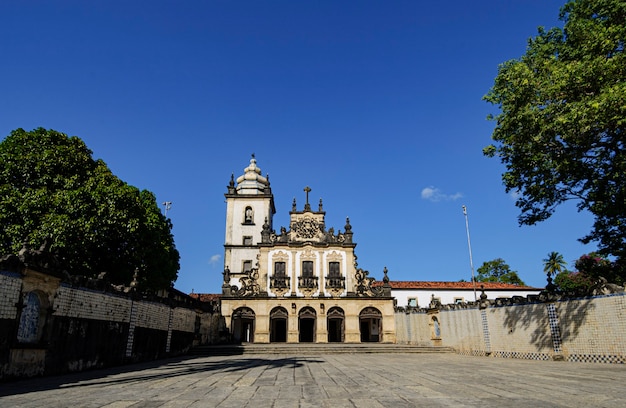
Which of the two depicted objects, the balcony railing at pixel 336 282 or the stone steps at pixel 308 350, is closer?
the stone steps at pixel 308 350

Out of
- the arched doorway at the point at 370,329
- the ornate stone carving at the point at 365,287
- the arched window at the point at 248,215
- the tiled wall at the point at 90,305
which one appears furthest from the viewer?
the arched window at the point at 248,215

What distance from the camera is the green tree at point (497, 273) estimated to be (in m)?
47.8

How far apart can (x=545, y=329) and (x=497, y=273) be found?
1444 inches

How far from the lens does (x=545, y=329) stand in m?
15.5

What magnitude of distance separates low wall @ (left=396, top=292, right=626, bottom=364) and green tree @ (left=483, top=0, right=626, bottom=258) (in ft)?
12.1

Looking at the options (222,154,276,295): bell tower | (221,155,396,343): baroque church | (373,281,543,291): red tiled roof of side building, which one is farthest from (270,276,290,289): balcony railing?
(373,281,543,291): red tiled roof of side building

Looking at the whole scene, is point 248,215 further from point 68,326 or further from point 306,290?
point 68,326

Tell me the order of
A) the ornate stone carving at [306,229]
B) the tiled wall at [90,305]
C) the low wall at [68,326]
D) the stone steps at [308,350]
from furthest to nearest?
1. the ornate stone carving at [306,229]
2. the stone steps at [308,350]
3. the tiled wall at [90,305]
4. the low wall at [68,326]

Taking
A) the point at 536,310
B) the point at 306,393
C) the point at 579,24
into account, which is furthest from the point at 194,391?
the point at 579,24

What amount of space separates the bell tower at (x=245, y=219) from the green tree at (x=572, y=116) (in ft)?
81.0

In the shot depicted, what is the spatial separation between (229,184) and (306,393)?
116ft

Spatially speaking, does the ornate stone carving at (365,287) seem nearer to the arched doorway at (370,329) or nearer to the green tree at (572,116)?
the arched doorway at (370,329)

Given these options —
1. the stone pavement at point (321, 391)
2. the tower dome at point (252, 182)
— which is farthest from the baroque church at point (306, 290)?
the stone pavement at point (321, 391)

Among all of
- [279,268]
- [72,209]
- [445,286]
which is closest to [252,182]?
[279,268]
